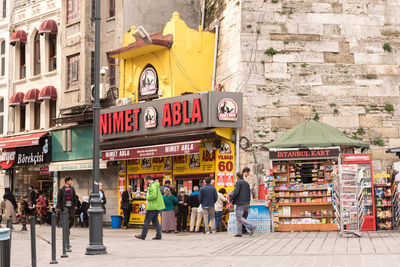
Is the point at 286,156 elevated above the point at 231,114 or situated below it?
below

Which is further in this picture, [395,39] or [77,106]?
[77,106]

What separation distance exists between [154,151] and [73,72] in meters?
8.67

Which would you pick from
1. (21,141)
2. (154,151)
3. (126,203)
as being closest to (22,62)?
(21,141)

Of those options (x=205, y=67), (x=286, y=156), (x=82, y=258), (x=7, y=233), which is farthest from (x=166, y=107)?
(x=7, y=233)

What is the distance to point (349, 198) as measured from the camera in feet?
50.9

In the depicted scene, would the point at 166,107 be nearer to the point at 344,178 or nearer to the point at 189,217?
the point at 189,217

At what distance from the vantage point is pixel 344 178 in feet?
50.8

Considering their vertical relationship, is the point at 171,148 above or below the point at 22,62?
below

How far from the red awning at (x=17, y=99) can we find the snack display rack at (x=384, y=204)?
65.9ft

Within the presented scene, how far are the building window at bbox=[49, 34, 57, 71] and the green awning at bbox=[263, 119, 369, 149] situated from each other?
15.4 metres

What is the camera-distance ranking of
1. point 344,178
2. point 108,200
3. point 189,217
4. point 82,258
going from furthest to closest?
1. point 108,200
2. point 189,217
3. point 344,178
4. point 82,258

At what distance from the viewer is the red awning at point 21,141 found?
29.5m

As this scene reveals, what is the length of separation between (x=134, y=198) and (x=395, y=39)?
37.2 feet

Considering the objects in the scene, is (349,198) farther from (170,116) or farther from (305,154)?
(170,116)
